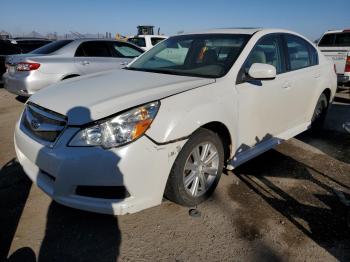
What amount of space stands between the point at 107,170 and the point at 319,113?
3820 millimetres

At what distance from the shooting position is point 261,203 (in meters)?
3.11

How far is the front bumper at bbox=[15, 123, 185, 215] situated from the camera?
228 cm

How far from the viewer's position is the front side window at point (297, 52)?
158 inches

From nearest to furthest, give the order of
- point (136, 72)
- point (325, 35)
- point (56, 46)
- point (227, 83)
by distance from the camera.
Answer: point (227, 83), point (136, 72), point (56, 46), point (325, 35)

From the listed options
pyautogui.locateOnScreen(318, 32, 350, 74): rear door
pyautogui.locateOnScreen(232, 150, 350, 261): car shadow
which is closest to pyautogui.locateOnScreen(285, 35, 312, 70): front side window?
pyautogui.locateOnScreen(232, 150, 350, 261): car shadow

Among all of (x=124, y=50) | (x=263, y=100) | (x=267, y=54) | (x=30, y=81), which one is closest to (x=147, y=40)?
(x=124, y=50)

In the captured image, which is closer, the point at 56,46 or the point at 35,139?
the point at 35,139

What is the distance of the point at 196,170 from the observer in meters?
2.90

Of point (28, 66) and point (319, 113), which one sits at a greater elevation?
point (28, 66)

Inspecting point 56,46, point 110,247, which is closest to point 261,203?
point 110,247

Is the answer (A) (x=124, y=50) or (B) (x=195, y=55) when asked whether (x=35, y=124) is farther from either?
(A) (x=124, y=50)

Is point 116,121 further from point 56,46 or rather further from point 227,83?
point 56,46

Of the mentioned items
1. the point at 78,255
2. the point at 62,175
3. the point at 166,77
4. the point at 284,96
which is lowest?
the point at 78,255

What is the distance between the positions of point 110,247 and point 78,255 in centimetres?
24
